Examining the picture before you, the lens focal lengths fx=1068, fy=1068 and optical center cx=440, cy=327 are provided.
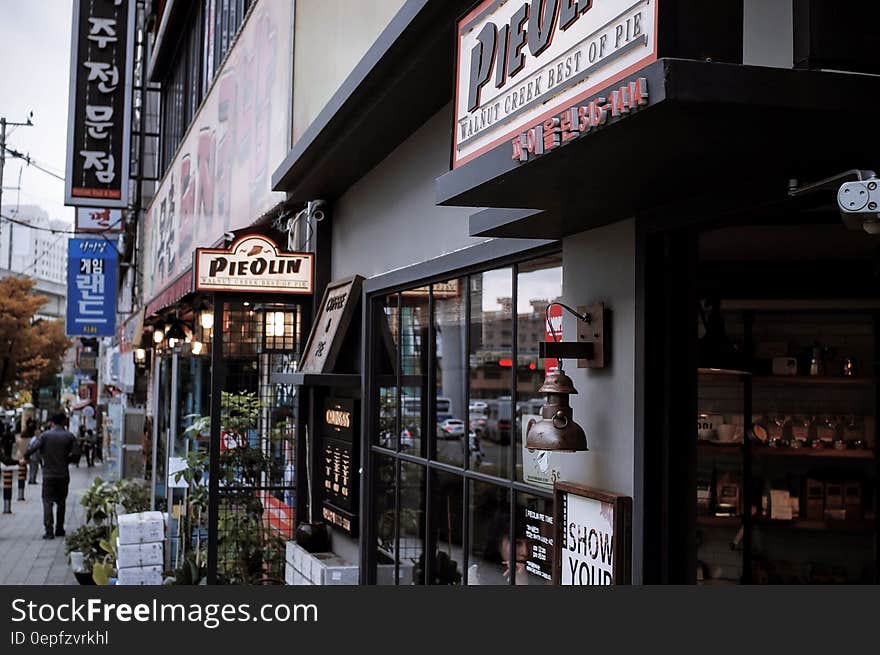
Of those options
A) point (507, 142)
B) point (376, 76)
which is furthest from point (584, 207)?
point (376, 76)

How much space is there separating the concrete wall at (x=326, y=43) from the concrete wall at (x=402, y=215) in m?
0.90

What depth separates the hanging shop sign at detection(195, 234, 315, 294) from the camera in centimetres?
1012

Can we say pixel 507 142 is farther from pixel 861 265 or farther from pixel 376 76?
pixel 861 265

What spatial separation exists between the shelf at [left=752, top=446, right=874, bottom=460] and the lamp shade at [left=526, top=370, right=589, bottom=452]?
12.8 ft

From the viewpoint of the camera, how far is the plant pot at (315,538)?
10.3 m

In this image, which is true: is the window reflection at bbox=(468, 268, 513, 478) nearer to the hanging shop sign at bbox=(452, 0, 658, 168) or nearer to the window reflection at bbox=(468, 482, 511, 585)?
the window reflection at bbox=(468, 482, 511, 585)

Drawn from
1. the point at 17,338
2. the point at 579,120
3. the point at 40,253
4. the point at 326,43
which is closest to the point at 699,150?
the point at 579,120

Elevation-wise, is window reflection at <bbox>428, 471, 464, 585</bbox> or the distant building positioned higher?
the distant building

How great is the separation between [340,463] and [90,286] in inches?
855

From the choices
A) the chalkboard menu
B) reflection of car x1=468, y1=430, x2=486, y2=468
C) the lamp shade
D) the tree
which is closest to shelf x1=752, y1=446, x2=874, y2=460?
reflection of car x1=468, y1=430, x2=486, y2=468

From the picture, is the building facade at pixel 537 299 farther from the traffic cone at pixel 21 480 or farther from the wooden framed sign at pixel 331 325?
the traffic cone at pixel 21 480

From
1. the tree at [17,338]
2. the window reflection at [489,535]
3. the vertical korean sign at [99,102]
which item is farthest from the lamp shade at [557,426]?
the tree at [17,338]

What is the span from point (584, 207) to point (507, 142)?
95cm

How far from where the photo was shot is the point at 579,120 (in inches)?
121
